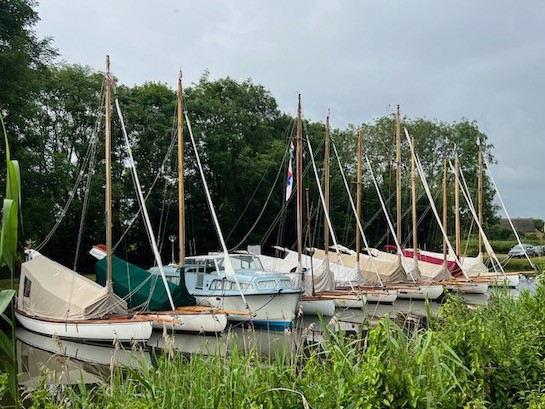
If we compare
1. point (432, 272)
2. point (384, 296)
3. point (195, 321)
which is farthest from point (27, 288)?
point (432, 272)

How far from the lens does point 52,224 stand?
30.9m

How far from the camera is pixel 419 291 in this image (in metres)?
28.9

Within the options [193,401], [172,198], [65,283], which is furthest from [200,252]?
[193,401]

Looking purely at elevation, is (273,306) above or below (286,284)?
below

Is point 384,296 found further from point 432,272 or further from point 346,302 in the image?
point 432,272

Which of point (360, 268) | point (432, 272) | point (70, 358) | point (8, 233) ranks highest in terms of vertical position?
point (8, 233)

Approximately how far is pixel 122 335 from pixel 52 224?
16505 mm

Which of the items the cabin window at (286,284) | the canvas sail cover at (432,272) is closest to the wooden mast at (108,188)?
the cabin window at (286,284)

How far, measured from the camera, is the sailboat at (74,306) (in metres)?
16.5

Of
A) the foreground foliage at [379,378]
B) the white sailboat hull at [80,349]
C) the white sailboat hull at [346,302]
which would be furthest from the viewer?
the white sailboat hull at [346,302]

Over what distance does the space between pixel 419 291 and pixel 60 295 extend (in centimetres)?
1790

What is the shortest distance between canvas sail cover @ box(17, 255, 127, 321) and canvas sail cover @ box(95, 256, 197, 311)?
131 centimetres

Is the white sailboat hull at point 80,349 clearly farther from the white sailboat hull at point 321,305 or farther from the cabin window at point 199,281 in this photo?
the white sailboat hull at point 321,305

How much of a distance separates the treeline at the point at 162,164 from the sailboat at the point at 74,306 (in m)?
7.07
